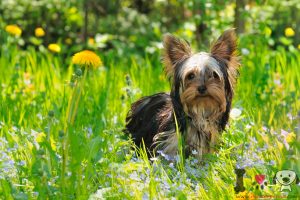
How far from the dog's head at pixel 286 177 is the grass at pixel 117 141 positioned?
0.05 m

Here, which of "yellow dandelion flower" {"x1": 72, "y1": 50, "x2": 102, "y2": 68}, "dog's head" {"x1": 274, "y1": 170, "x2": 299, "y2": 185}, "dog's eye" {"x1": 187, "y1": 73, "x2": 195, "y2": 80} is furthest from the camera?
"dog's eye" {"x1": 187, "y1": 73, "x2": 195, "y2": 80}

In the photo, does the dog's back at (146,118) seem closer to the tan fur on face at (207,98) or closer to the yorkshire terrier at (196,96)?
the yorkshire terrier at (196,96)

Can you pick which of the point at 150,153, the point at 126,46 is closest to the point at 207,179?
the point at 150,153

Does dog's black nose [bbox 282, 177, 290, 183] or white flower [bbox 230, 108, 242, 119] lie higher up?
dog's black nose [bbox 282, 177, 290, 183]

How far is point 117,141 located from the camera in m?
4.93

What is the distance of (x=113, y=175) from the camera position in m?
3.93

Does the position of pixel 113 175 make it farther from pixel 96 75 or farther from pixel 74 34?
pixel 74 34

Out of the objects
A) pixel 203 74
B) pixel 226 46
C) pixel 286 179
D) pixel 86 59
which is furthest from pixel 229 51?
pixel 286 179

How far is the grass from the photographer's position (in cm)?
360

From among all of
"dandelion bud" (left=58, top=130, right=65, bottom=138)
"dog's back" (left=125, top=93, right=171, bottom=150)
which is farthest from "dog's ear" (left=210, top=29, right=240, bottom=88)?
"dandelion bud" (left=58, top=130, right=65, bottom=138)

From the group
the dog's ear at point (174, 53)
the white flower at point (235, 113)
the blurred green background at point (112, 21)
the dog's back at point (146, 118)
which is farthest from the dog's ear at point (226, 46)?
the blurred green background at point (112, 21)

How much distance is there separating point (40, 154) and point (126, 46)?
5.93 metres

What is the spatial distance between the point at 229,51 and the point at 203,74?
15.6 inches

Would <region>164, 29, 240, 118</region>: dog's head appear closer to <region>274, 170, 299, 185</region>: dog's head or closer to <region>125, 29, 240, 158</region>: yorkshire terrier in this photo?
<region>125, 29, 240, 158</region>: yorkshire terrier
